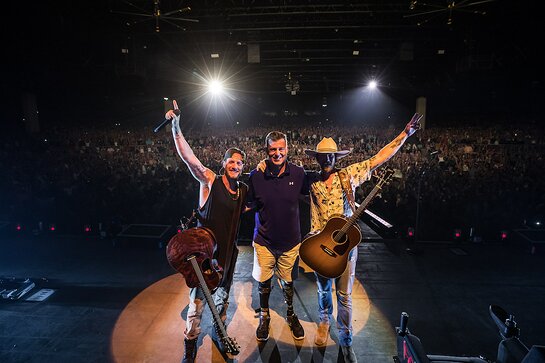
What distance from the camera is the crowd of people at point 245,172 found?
761 cm

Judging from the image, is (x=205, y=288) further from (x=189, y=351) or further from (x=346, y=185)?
(x=346, y=185)

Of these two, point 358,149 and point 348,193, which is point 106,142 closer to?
point 358,149

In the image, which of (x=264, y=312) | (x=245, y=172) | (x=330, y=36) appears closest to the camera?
(x=264, y=312)

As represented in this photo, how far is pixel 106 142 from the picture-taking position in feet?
46.8

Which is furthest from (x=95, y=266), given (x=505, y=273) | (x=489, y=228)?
(x=489, y=228)

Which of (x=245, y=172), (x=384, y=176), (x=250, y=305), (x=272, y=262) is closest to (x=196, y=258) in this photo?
(x=272, y=262)

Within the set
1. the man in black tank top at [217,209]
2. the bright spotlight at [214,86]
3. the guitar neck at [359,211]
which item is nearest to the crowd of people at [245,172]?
the guitar neck at [359,211]

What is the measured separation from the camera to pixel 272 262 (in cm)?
337

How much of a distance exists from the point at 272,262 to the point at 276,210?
666 mm

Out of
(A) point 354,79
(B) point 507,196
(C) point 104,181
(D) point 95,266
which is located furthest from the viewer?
(A) point 354,79

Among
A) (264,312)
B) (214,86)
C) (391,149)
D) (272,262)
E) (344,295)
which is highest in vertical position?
(214,86)

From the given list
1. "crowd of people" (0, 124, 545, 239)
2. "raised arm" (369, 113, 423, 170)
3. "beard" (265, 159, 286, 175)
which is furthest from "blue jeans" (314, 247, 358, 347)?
"crowd of people" (0, 124, 545, 239)

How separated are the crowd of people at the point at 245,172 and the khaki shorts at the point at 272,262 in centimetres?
201

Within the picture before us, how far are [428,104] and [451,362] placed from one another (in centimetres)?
1671
